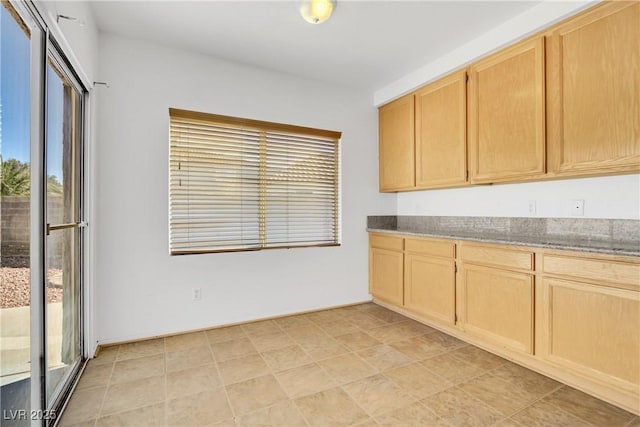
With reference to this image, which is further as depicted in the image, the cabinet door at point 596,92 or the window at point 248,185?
the window at point 248,185

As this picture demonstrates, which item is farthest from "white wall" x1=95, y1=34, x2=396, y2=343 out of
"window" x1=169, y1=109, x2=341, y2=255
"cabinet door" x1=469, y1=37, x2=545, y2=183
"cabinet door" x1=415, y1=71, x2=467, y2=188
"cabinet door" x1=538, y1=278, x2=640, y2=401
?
"cabinet door" x1=538, y1=278, x2=640, y2=401

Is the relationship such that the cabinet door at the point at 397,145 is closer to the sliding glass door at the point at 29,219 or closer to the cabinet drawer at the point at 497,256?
the cabinet drawer at the point at 497,256

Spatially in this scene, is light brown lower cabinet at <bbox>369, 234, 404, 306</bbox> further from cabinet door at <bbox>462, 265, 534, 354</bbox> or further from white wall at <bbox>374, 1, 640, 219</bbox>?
cabinet door at <bbox>462, 265, 534, 354</bbox>

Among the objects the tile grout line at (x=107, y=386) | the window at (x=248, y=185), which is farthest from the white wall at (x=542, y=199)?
the tile grout line at (x=107, y=386)

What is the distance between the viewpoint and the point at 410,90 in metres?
3.40

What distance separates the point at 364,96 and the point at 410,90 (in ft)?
2.07

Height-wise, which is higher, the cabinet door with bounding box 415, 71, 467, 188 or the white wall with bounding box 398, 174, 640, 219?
the cabinet door with bounding box 415, 71, 467, 188

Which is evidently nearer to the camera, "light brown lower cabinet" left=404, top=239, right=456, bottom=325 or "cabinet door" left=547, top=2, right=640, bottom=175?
"cabinet door" left=547, top=2, right=640, bottom=175

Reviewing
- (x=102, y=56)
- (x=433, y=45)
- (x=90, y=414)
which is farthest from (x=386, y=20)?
(x=90, y=414)

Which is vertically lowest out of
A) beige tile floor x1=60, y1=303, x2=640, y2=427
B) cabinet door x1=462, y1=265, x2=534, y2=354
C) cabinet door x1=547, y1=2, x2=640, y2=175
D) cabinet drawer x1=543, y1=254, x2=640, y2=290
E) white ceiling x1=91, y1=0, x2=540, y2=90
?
beige tile floor x1=60, y1=303, x2=640, y2=427

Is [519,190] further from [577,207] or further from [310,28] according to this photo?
[310,28]

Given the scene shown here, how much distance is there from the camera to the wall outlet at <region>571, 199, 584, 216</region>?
2.36 m

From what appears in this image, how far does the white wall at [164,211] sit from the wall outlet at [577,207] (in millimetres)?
2239

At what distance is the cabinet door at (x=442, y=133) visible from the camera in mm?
2914
